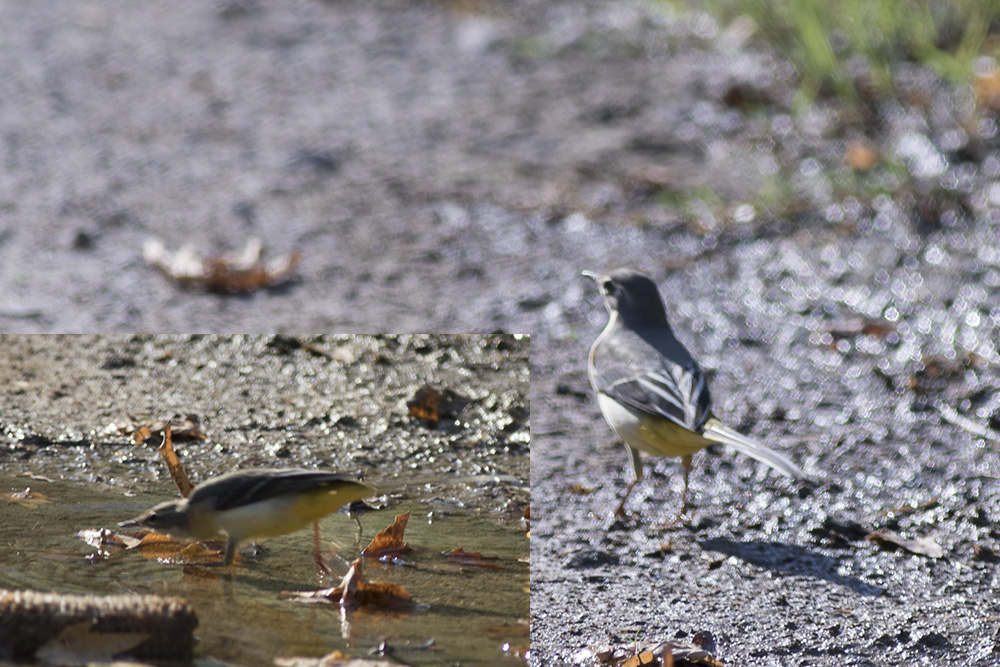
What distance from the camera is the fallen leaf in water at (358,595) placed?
2646mm

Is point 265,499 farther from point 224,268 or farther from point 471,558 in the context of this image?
point 224,268

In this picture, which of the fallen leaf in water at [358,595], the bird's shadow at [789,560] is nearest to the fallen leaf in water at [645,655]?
the bird's shadow at [789,560]

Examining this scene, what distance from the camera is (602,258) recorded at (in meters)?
6.66

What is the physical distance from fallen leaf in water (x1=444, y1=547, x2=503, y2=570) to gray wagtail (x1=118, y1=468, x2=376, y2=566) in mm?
366

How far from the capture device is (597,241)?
6.87m

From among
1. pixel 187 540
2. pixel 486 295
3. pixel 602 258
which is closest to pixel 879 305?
pixel 602 258

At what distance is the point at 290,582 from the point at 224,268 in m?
3.80

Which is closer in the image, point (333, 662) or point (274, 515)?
point (333, 662)

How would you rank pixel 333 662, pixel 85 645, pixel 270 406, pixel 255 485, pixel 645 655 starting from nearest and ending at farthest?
1. pixel 85 645
2. pixel 333 662
3. pixel 255 485
4. pixel 645 655
5. pixel 270 406

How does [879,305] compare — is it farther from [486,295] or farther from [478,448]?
[478,448]

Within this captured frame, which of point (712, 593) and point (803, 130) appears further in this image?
point (803, 130)

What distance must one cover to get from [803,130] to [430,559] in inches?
225

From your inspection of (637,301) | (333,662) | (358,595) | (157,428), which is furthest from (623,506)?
(333,662)

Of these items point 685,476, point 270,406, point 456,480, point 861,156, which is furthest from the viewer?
point 861,156
